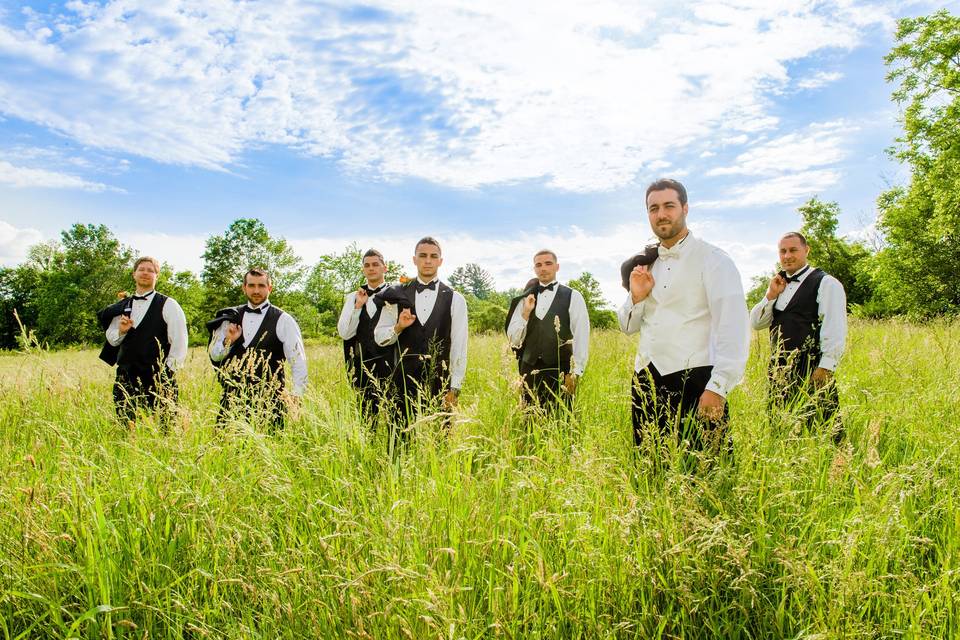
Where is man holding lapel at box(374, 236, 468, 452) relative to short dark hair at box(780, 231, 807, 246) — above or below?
below

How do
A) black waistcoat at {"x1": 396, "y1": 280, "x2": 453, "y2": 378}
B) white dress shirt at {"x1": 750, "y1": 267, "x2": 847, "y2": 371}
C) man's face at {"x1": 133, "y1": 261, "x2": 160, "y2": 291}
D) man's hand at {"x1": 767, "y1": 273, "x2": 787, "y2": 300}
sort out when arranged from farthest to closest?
1. man's face at {"x1": 133, "y1": 261, "x2": 160, "y2": 291}
2. black waistcoat at {"x1": 396, "y1": 280, "x2": 453, "y2": 378}
3. man's hand at {"x1": 767, "y1": 273, "x2": 787, "y2": 300}
4. white dress shirt at {"x1": 750, "y1": 267, "x2": 847, "y2": 371}

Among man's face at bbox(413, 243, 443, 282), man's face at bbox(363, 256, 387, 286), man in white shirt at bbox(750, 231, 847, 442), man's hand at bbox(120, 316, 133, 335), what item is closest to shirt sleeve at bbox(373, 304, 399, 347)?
man's face at bbox(413, 243, 443, 282)

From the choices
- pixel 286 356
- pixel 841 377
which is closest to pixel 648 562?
pixel 286 356

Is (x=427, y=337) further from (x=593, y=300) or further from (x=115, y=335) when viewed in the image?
(x=593, y=300)

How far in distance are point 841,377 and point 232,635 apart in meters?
6.43

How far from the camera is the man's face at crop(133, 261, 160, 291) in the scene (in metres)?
5.24

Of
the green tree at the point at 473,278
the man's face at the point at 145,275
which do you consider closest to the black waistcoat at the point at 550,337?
the man's face at the point at 145,275

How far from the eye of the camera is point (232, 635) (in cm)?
163

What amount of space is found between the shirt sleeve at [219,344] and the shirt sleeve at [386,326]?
4.87ft

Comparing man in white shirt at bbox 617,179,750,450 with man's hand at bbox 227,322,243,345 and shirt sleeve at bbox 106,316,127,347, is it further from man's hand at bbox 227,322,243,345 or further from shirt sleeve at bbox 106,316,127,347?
shirt sleeve at bbox 106,316,127,347

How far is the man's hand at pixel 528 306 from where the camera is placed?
532cm

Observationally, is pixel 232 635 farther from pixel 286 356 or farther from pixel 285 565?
pixel 286 356

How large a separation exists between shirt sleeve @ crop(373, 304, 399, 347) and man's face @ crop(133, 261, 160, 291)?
2352 mm

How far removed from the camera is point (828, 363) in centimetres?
430
